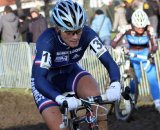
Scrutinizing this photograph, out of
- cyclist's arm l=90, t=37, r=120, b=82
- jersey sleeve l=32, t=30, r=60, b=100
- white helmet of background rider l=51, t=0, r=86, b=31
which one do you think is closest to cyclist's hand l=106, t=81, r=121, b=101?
cyclist's arm l=90, t=37, r=120, b=82

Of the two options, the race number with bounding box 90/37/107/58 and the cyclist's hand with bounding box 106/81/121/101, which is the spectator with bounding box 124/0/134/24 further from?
the cyclist's hand with bounding box 106/81/121/101

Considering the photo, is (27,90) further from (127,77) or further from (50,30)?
(50,30)

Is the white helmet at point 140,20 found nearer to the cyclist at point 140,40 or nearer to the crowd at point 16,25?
the cyclist at point 140,40

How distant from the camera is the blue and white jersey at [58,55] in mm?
5363

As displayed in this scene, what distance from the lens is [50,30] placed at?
227 inches

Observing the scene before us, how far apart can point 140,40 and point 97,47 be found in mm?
4178

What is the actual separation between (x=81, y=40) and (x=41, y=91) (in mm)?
804

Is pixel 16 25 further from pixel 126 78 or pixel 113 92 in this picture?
pixel 113 92

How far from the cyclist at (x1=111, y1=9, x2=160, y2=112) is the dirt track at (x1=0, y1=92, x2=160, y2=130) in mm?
404

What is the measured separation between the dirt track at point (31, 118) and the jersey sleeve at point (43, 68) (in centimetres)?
369

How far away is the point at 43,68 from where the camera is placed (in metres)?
5.39

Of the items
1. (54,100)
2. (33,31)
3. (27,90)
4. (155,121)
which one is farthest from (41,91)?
(33,31)

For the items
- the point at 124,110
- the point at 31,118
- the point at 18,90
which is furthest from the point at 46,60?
the point at 18,90

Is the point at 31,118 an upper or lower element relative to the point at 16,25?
lower
